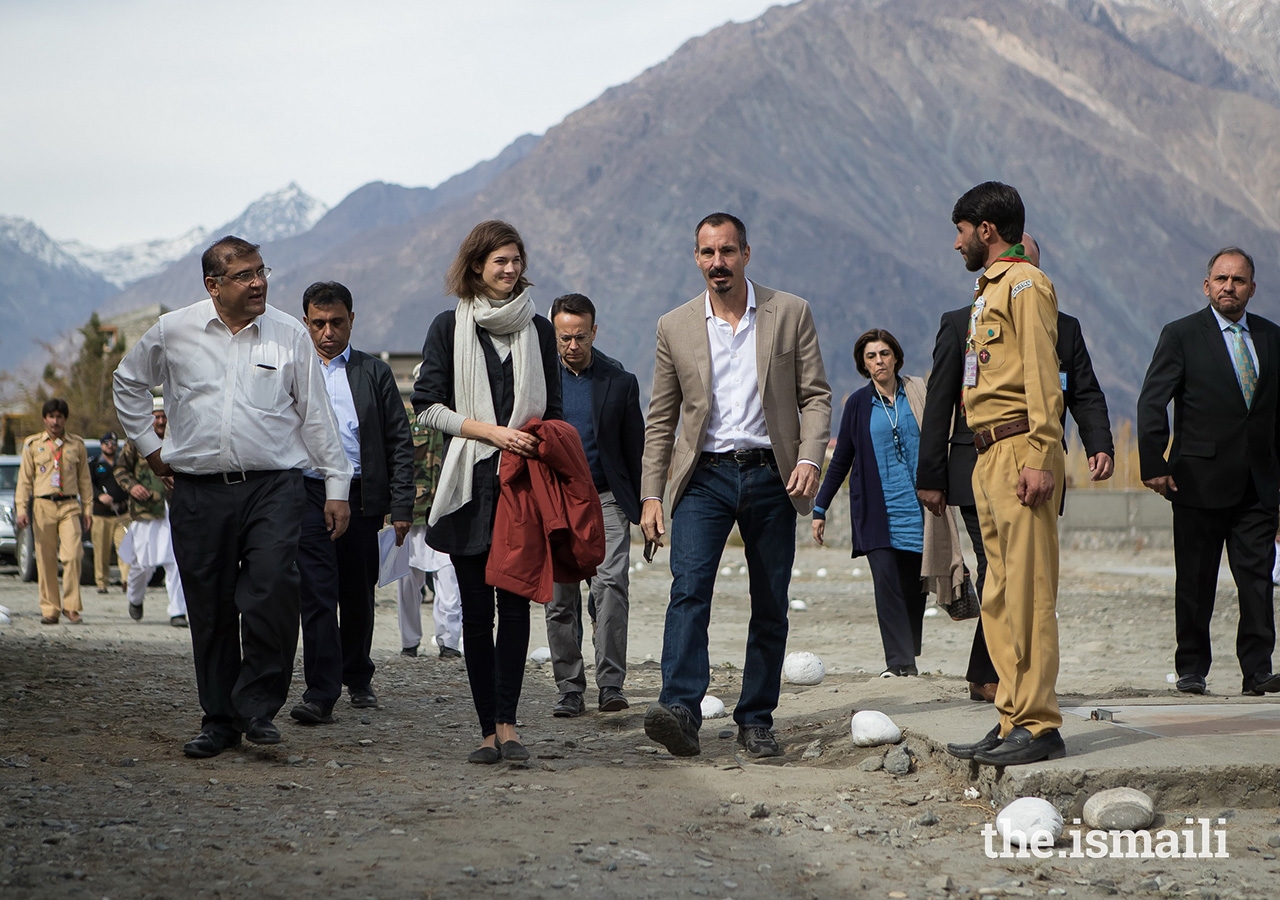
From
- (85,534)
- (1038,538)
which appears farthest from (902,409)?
(85,534)

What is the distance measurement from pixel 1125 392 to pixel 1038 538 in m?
193

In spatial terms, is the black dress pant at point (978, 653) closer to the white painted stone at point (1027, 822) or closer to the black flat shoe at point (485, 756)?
the white painted stone at point (1027, 822)

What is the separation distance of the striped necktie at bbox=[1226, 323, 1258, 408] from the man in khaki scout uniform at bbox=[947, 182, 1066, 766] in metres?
2.48

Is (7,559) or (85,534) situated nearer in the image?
(85,534)

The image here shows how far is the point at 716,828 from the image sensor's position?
474cm

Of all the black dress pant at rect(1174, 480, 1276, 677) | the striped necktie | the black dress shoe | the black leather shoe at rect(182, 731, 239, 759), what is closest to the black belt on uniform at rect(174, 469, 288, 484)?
the black leather shoe at rect(182, 731, 239, 759)

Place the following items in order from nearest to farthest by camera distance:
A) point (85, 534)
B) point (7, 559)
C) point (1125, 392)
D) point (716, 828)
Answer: point (716, 828), point (85, 534), point (7, 559), point (1125, 392)

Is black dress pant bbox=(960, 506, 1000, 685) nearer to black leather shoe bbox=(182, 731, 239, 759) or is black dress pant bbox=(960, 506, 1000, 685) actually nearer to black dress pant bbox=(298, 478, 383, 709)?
black dress pant bbox=(298, 478, 383, 709)

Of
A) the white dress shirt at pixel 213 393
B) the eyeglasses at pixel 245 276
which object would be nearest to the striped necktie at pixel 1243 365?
the white dress shirt at pixel 213 393

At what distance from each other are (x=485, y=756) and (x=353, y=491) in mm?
2150

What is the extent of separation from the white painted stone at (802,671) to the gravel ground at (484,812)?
217mm

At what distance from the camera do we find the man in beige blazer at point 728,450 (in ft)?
19.4

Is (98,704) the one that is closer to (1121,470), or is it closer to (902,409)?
(902,409)

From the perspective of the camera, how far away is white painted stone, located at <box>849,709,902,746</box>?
5977 mm
